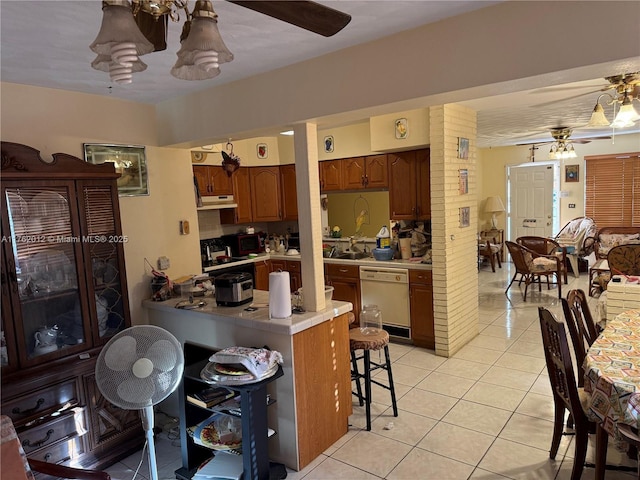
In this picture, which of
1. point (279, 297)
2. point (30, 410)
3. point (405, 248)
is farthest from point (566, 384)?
point (30, 410)

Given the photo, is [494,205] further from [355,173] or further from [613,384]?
→ [613,384]

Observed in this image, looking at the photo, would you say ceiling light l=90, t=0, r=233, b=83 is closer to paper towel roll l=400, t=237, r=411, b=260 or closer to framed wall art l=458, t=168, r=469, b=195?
framed wall art l=458, t=168, r=469, b=195

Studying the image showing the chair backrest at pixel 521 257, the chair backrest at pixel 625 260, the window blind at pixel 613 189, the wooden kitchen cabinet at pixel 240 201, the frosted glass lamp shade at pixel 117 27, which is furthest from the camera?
the window blind at pixel 613 189

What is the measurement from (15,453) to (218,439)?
1056mm

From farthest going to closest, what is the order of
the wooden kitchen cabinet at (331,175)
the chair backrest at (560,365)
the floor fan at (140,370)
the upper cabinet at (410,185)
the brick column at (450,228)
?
the wooden kitchen cabinet at (331,175), the upper cabinet at (410,185), the brick column at (450,228), the chair backrest at (560,365), the floor fan at (140,370)

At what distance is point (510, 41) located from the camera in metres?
1.85

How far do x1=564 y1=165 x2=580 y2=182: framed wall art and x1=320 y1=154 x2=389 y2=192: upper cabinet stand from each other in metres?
5.28

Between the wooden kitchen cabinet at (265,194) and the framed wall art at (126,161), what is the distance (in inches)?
89.3

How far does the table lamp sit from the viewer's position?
8.46 metres

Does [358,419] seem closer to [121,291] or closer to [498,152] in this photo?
[121,291]

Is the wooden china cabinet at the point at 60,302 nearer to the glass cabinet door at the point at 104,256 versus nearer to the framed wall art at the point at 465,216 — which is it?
the glass cabinet door at the point at 104,256

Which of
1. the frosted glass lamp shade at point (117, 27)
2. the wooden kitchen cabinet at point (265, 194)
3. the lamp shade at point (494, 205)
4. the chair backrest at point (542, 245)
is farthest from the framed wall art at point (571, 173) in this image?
the frosted glass lamp shade at point (117, 27)

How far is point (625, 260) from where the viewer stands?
15.2ft

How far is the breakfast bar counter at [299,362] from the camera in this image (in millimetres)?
2529
